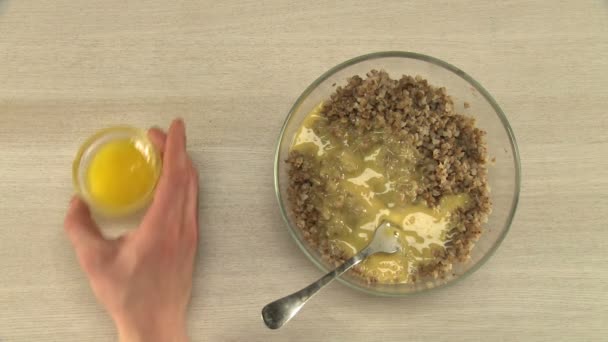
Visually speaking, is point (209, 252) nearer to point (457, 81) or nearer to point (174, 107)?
point (174, 107)

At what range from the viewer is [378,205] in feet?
3.06

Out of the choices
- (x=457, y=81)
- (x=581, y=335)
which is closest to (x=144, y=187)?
(x=457, y=81)

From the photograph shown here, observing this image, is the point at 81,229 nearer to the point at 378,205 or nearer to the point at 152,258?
the point at 152,258

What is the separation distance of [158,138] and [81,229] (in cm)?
22

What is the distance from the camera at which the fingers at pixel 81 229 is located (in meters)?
0.95

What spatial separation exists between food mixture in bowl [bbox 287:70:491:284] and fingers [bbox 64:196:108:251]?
0.38 meters

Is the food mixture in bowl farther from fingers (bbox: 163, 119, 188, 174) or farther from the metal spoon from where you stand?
fingers (bbox: 163, 119, 188, 174)

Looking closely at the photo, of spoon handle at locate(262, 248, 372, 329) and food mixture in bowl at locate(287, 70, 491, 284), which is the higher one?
food mixture in bowl at locate(287, 70, 491, 284)

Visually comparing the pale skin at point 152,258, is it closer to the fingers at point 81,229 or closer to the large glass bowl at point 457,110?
the fingers at point 81,229

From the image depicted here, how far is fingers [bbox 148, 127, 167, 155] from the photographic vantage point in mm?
989

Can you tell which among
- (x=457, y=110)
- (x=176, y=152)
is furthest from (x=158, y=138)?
(x=457, y=110)

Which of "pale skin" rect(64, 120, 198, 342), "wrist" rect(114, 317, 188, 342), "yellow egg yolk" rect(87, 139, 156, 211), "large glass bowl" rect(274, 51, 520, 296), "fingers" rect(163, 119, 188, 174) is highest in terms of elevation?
"large glass bowl" rect(274, 51, 520, 296)

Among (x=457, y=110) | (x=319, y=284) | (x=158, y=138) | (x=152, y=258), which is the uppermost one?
(x=457, y=110)

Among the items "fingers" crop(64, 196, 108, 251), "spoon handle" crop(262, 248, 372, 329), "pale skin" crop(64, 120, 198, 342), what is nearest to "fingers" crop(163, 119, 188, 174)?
"pale skin" crop(64, 120, 198, 342)
